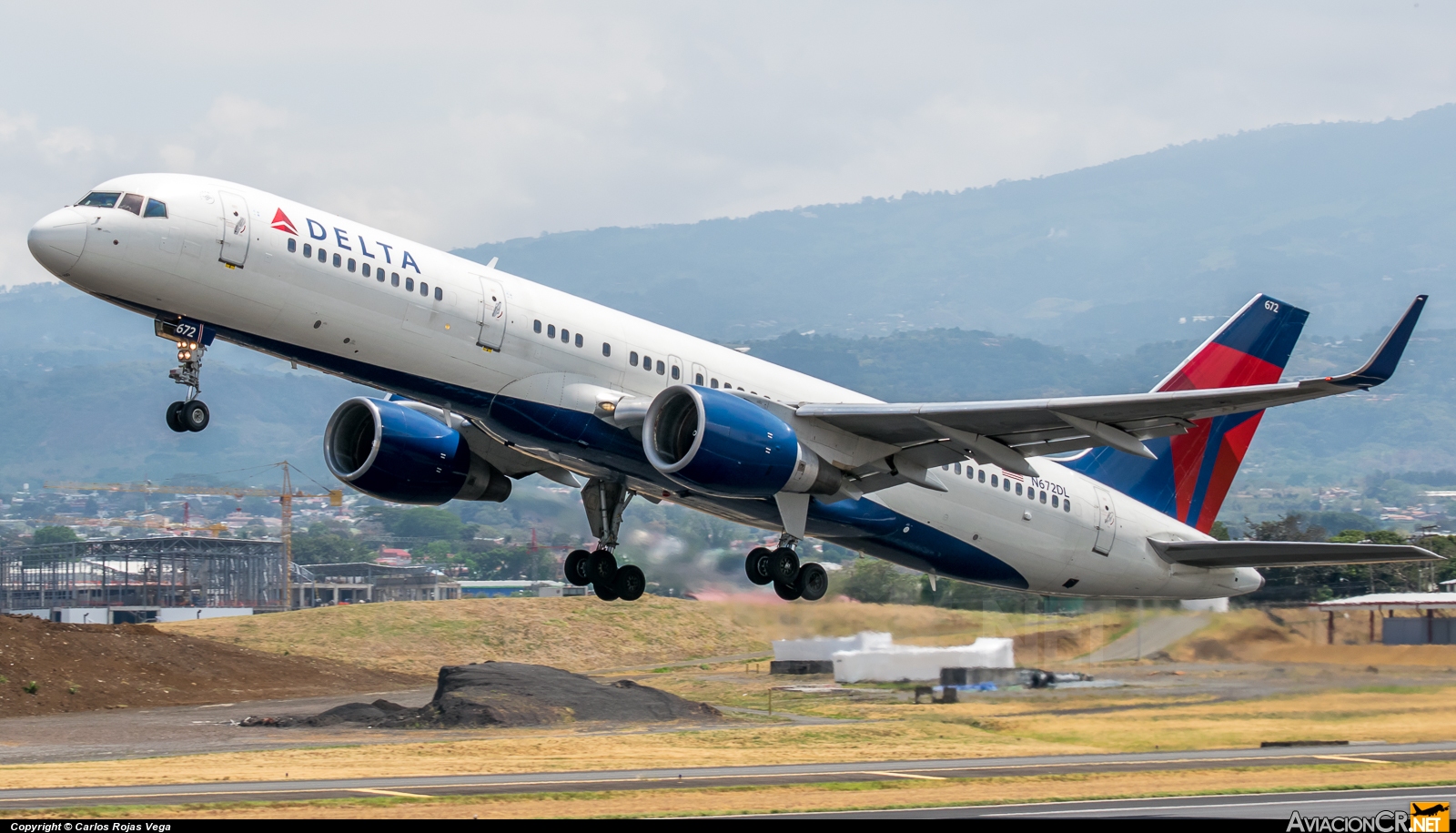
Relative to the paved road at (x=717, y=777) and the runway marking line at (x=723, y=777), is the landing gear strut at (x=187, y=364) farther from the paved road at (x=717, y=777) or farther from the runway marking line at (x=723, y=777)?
the runway marking line at (x=723, y=777)

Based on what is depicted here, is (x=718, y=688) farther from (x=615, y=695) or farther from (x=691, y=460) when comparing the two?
(x=691, y=460)

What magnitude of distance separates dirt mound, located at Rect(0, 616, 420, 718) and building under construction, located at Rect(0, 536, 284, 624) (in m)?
74.0

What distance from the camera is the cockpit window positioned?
24.2m

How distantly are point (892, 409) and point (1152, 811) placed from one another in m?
8.36

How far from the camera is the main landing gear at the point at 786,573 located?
100 feet

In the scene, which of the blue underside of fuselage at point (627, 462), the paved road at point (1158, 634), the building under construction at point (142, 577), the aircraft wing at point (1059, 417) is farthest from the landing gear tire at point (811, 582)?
the building under construction at point (142, 577)

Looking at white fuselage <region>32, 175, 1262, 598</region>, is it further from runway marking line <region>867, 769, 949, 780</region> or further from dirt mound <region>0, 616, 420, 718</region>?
dirt mound <region>0, 616, 420, 718</region>

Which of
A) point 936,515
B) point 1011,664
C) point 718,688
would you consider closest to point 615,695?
point 718,688

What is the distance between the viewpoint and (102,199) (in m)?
24.2

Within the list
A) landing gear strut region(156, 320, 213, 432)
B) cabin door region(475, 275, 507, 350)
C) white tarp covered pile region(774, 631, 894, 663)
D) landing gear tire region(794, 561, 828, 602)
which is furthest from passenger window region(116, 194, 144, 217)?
white tarp covered pile region(774, 631, 894, 663)

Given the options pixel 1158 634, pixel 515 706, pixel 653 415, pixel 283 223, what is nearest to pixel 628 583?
pixel 653 415

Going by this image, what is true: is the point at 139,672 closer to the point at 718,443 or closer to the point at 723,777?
the point at 723,777

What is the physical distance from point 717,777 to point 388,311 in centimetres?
1198

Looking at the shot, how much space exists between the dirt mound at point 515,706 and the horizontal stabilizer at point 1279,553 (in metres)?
16.3
